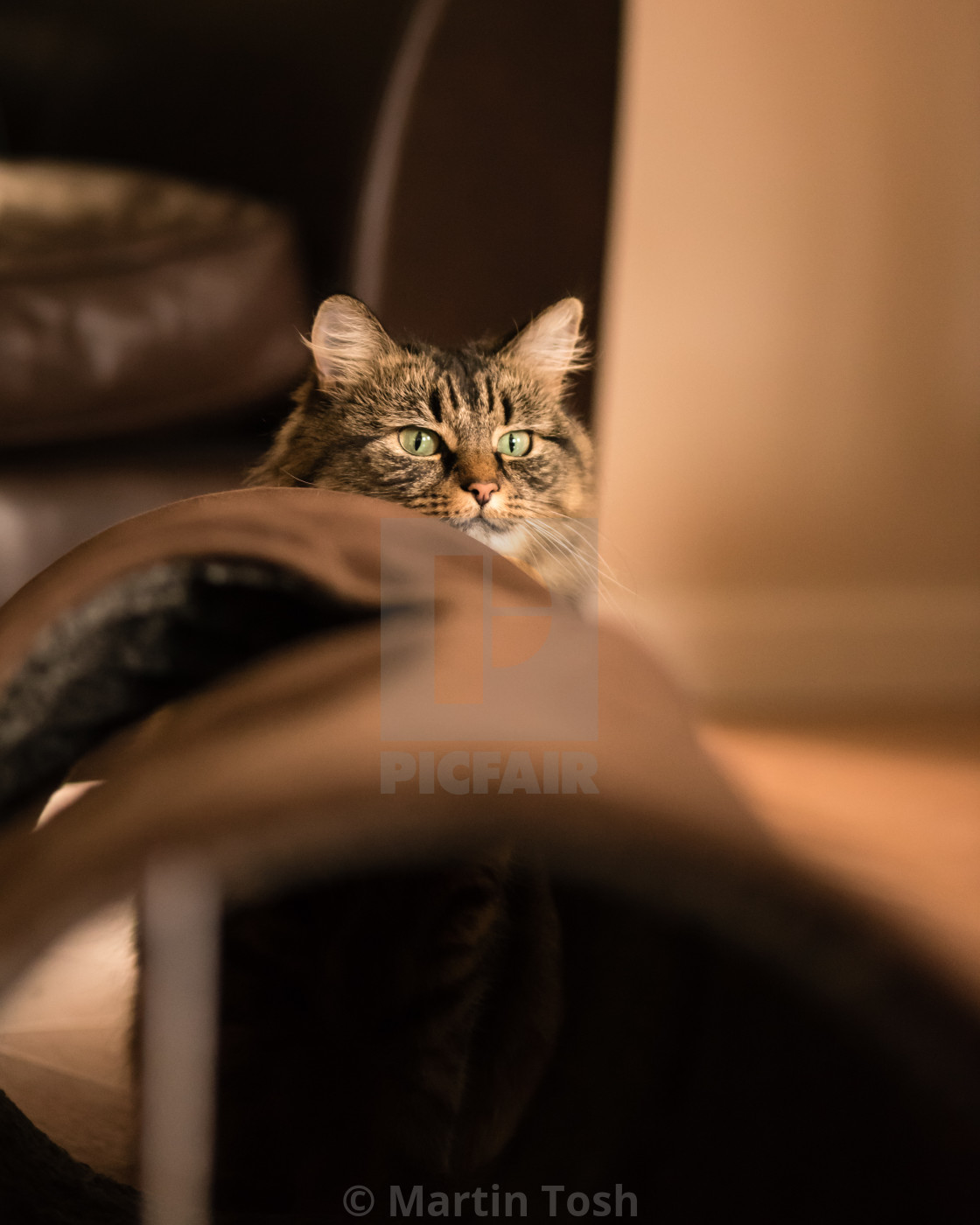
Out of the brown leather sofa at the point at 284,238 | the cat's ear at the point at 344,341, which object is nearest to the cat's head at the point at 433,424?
the cat's ear at the point at 344,341

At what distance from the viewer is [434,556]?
0.38 m

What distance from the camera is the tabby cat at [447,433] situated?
2.09 feet

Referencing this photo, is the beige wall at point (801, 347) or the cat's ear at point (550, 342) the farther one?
the beige wall at point (801, 347)

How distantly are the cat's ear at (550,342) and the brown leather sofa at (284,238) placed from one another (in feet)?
0.85

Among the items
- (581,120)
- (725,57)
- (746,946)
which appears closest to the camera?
(746,946)

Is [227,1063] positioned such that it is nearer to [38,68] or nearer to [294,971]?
[294,971]

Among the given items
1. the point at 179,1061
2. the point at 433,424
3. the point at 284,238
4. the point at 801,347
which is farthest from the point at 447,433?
the point at 801,347

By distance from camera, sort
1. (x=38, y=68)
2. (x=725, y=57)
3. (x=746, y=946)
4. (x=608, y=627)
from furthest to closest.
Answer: (x=725, y=57) < (x=38, y=68) < (x=608, y=627) < (x=746, y=946)

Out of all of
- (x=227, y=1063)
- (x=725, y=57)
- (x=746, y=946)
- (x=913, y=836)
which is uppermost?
(x=725, y=57)

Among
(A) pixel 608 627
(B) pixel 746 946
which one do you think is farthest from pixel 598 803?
(A) pixel 608 627

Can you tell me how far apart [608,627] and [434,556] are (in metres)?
0.07

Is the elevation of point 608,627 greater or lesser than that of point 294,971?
greater

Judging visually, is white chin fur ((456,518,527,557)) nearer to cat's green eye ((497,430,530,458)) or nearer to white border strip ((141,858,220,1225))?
cat's green eye ((497,430,530,458))

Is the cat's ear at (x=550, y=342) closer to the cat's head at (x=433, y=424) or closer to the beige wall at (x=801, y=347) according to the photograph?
the cat's head at (x=433, y=424)
